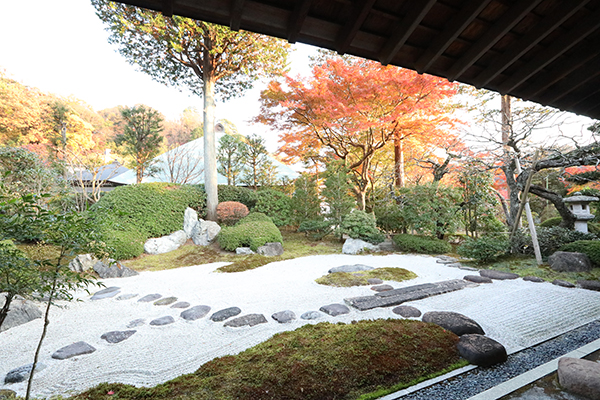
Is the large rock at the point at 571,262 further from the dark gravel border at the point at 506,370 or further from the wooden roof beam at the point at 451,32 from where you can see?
the wooden roof beam at the point at 451,32

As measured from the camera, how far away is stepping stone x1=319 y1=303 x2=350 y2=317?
9.96ft

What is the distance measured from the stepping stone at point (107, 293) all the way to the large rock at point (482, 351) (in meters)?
4.71

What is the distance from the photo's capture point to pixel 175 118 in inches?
1127

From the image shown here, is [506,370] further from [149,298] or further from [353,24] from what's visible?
[149,298]

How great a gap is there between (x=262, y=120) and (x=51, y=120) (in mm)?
10959

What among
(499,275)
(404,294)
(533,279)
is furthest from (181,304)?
(533,279)

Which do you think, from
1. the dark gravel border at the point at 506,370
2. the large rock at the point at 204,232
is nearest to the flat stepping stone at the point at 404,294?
the dark gravel border at the point at 506,370

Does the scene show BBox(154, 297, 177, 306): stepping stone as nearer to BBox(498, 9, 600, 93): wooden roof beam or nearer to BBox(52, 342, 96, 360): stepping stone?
BBox(52, 342, 96, 360): stepping stone

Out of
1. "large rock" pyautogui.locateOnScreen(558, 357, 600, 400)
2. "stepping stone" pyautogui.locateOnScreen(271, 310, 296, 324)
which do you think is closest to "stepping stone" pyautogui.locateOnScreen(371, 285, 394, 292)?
"stepping stone" pyautogui.locateOnScreen(271, 310, 296, 324)

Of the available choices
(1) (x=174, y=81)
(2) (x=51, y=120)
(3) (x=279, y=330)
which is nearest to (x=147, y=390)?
(3) (x=279, y=330)

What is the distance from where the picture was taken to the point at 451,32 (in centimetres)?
198

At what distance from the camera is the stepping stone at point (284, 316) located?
114 inches

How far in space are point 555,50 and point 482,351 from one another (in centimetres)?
259

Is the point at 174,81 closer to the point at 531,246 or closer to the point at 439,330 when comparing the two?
the point at 439,330
